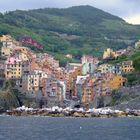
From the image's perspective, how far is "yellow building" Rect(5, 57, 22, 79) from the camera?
180m

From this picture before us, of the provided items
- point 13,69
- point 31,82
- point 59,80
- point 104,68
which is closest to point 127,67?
point 104,68

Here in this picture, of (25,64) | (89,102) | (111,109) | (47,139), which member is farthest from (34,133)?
(25,64)

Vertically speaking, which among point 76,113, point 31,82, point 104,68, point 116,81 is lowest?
point 76,113

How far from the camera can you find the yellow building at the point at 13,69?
180 metres

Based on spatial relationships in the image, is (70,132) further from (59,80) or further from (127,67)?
(127,67)

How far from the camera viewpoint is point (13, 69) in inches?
7136

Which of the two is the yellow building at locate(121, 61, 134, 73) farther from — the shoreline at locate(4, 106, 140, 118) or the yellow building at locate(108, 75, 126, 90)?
the shoreline at locate(4, 106, 140, 118)

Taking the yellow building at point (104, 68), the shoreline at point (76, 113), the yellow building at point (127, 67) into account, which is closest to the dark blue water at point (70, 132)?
the shoreline at point (76, 113)

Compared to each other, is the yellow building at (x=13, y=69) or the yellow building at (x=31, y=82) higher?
the yellow building at (x=13, y=69)

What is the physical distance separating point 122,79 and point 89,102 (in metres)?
9.87

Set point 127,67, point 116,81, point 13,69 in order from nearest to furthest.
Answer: point 116,81 → point 13,69 → point 127,67

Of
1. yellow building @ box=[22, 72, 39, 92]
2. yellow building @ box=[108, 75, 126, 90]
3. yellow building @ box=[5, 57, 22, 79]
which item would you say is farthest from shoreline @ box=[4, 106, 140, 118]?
yellow building @ box=[5, 57, 22, 79]

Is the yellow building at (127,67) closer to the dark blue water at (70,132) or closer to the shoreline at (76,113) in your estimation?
the shoreline at (76,113)

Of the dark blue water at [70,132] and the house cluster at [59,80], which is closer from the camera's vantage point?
the dark blue water at [70,132]
